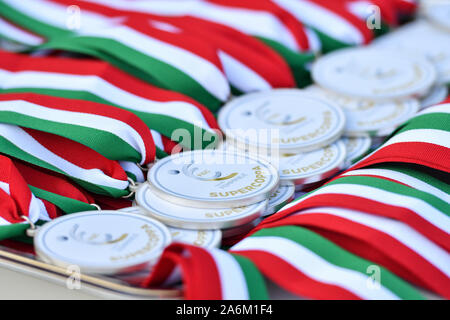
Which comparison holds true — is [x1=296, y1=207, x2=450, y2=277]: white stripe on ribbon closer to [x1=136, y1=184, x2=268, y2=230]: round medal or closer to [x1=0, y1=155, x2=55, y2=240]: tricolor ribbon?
[x1=136, y1=184, x2=268, y2=230]: round medal

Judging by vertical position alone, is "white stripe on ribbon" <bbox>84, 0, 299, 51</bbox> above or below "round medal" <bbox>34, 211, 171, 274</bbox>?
above

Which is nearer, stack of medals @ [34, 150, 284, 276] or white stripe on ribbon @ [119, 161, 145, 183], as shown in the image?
stack of medals @ [34, 150, 284, 276]

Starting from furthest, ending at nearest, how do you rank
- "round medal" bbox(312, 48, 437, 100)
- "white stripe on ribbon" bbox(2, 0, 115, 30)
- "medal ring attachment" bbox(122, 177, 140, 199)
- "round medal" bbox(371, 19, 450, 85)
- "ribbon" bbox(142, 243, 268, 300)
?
"white stripe on ribbon" bbox(2, 0, 115, 30) → "round medal" bbox(371, 19, 450, 85) → "round medal" bbox(312, 48, 437, 100) → "medal ring attachment" bbox(122, 177, 140, 199) → "ribbon" bbox(142, 243, 268, 300)

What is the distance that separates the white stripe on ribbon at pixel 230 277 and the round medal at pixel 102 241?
11cm

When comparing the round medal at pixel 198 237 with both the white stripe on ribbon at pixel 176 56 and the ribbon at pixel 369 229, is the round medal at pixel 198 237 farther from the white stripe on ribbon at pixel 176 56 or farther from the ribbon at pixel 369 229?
the white stripe on ribbon at pixel 176 56

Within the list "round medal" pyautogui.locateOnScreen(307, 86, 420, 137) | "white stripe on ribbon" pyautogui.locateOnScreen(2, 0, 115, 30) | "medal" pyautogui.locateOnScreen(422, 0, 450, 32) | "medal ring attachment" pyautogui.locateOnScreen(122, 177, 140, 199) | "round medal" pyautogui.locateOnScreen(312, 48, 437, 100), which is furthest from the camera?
"medal" pyautogui.locateOnScreen(422, 0, 450, 32)

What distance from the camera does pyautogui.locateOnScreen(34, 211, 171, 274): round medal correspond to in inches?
43.1

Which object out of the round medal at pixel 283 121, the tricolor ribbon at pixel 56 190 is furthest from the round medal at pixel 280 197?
the tricolor ribbon at pixel 56 190

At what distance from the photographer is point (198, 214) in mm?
1235

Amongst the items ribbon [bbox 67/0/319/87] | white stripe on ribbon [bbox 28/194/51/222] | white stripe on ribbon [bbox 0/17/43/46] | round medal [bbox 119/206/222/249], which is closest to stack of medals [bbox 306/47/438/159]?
ribbon [bbox 67/0/319/87]

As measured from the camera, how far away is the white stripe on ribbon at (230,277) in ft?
3.45

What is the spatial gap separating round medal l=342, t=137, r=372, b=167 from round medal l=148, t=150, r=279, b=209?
0.24 metres
